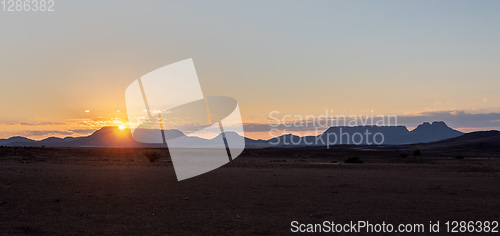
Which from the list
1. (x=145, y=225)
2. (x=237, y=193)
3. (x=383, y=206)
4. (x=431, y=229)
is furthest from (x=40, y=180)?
(x=431, y=229)

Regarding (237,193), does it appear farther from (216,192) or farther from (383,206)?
(383,206)

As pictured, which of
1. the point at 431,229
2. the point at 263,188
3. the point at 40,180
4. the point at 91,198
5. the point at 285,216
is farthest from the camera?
the point at 40,180

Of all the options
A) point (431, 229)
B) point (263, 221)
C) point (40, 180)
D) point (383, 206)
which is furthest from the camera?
point (40, 180)

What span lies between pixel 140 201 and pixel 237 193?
15.3 feet

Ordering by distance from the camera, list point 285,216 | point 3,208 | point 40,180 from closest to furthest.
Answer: point 285,216 < point 3,208 < point 40,180

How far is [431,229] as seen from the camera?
11914 mm

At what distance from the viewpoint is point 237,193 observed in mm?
19312

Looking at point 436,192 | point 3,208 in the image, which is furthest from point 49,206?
point 436,192

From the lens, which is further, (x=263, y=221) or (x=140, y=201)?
(x=140, y=201)

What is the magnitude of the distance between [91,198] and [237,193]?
6.38m

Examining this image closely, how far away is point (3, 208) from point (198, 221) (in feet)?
24.1

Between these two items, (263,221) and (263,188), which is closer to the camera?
(263,221)

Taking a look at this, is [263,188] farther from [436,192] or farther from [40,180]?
[40,180]

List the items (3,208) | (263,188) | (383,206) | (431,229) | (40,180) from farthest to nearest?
(40,180) < (263,188) < (383,206) < (3,208) < (431,229)
